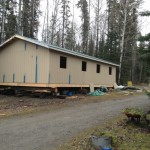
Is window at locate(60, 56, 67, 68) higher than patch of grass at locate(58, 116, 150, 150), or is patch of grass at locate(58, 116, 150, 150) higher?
window at locate(60, 56, 67, 68)

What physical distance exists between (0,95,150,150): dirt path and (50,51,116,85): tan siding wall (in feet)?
19.2

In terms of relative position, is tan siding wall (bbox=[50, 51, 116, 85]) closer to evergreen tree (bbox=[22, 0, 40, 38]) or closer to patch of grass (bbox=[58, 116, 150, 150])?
patch of grass (bbox=[58, 116, 150, 150])

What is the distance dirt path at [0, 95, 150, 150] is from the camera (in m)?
7.64

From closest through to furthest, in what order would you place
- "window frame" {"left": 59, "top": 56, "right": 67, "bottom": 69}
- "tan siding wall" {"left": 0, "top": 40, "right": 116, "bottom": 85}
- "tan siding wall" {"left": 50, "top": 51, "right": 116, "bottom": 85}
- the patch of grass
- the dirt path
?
the patch of grass → the dirt path → "tan siding wall" {"left": 0, "top": 40, "right": 116, "bottom": 85} → "tan siding wall" {"left": 50, "top": 51, "right": 116, "bottom": 85} → "window frame" {"left": 59, "top": 56, "right": 67, "bottom": 69}

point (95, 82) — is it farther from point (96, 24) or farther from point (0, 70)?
point (96, 24)

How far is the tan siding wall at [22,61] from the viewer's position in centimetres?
1883

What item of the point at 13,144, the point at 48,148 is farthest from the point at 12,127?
the point at 48,148

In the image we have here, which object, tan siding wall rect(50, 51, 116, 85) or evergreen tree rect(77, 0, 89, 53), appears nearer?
tan siding wall rect(50, 51, 116, 85)

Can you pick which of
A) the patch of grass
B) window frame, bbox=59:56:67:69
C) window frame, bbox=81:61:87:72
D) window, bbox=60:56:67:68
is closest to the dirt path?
the patch of grass

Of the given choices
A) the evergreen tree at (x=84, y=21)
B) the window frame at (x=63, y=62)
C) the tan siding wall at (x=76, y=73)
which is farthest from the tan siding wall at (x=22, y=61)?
the evergreen tree at (x=84, y=21)

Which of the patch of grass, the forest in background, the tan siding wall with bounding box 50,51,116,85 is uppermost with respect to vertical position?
the forest in background

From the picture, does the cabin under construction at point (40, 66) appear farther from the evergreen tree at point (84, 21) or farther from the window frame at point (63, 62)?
the evergreen tree at point (84, 21)

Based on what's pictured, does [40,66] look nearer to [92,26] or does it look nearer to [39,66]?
[39,66]

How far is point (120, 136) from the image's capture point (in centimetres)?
843
